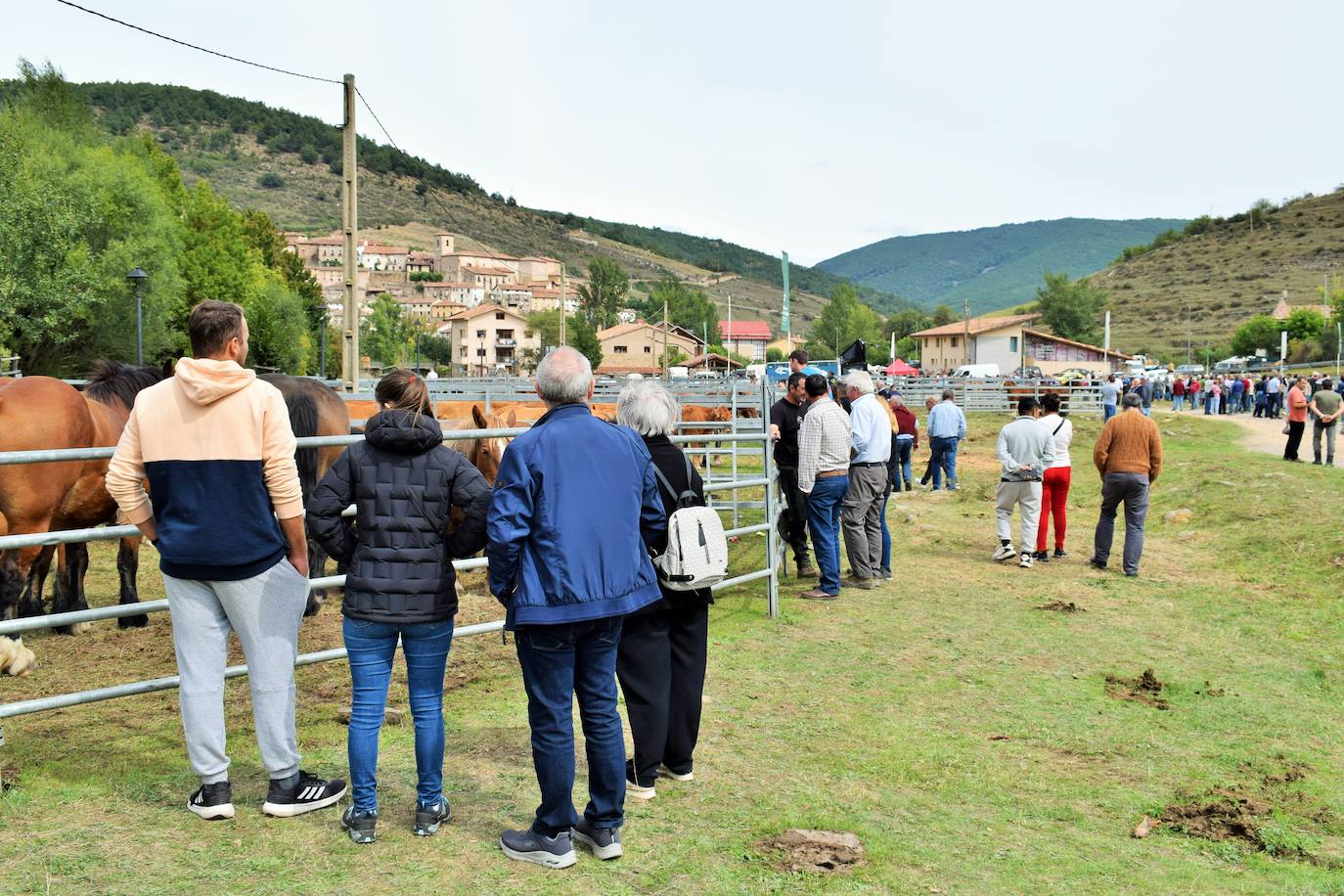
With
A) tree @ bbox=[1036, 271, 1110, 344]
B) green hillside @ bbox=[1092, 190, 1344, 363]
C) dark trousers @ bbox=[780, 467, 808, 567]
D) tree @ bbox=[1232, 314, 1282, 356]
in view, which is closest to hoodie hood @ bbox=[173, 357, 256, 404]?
dark trousers @ bbox=[780, 467, 808, 567]

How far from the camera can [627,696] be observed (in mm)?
4215

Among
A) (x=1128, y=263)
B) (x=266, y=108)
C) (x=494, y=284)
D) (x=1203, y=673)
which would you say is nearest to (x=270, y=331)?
(x=1203, y=673)

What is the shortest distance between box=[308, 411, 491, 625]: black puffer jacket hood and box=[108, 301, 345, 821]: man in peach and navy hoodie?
25cm

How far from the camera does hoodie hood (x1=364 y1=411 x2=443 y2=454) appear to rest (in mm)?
3547

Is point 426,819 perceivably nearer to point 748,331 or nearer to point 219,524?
point 219,524

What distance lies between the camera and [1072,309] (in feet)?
335

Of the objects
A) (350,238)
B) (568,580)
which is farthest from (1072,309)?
(568,580)

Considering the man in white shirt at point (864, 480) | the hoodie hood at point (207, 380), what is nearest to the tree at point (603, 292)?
the man in white shirt at point (864, 480)

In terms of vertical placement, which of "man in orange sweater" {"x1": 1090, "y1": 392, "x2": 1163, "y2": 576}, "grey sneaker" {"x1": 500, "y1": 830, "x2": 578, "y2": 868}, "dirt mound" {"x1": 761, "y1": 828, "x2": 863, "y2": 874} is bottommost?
"dirt mound" {"x1": 761, "y1": 828, "x2": 863, "y2": 874}

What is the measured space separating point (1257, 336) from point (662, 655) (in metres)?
90.4

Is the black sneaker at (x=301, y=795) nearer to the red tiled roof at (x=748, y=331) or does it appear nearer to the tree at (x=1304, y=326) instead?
the tree at (x=1304, y=326)

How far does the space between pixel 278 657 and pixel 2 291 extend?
1280 inches

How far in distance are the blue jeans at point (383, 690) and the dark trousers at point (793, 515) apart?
560 cm

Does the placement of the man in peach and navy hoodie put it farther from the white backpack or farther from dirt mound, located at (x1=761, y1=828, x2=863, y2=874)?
dirt mound, located at (x1=761, y1=828, x2=863, y2=874)
